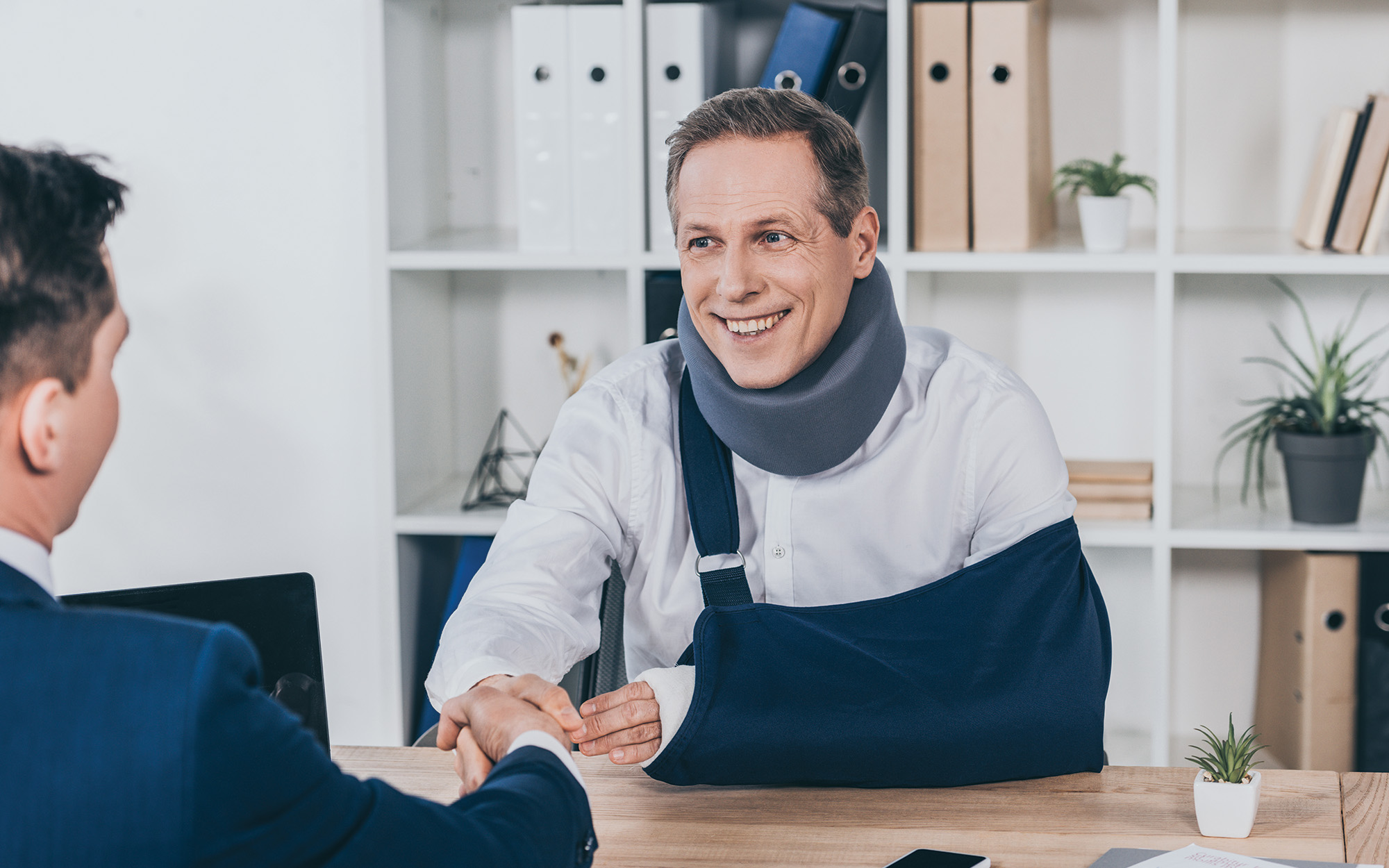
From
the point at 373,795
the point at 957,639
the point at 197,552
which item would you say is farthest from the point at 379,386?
the point at 373,795

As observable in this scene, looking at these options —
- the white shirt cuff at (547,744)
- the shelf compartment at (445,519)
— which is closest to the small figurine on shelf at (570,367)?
the shelf compartment at (445,519)

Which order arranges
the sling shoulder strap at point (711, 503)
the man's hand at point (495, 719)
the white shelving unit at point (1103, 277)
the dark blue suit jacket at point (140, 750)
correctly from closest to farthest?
the dark blue suit jacket at point (140, 750)
the man's hand at point (495, 719)
the sling shoulder strap at point (711, 503)
the white shelving unit at point (1103, 277)

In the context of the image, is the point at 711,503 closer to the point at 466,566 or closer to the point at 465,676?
the point at 465,676

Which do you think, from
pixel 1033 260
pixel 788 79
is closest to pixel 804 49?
pixel 788 79

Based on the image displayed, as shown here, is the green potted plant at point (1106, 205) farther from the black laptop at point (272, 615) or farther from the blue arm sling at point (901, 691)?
the black laptop at point (272, 615)

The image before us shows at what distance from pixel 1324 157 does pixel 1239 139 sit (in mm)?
213

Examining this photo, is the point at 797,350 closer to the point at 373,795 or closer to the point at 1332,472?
the point at 373,795

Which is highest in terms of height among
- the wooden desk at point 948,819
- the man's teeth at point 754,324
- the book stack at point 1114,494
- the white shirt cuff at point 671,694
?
the man's teeth at point 754,324

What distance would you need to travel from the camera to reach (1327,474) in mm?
2102

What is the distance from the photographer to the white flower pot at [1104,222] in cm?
208

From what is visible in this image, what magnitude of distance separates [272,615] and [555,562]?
1.03ft

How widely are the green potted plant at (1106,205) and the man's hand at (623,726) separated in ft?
4.24

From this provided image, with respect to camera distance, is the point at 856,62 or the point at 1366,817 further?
the point at 856,62

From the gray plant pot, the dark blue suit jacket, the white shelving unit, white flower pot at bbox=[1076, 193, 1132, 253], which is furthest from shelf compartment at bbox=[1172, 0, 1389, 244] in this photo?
the dark blue suit jacket
